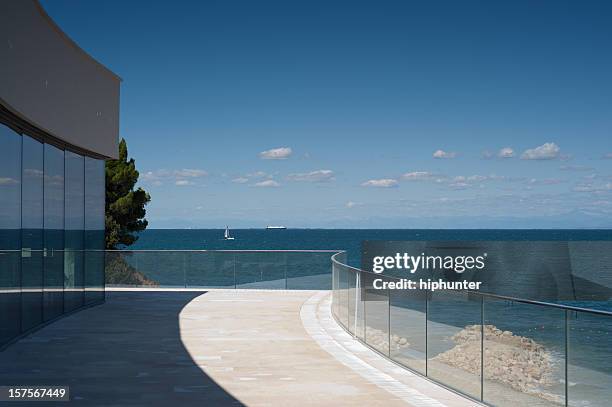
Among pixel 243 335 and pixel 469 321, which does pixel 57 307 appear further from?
pixel 469 321

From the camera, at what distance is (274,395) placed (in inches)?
395

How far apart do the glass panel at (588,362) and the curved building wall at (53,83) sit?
883 centimetres

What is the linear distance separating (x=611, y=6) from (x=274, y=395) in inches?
4273

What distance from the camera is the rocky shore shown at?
27.9 ft

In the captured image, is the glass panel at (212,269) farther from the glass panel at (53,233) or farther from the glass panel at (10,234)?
the glass panel at (10,234)

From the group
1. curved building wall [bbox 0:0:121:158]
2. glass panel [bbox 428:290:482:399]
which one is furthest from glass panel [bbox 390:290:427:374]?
curved building wall [bbox 0:0:121:158]

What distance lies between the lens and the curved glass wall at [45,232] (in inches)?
554

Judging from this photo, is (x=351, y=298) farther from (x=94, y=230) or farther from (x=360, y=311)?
(x=94, y=230)

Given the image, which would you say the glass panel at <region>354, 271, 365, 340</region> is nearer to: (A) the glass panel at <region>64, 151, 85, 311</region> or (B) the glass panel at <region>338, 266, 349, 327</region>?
(B) the glass panel at <region>338, 266, 349, 327</region>

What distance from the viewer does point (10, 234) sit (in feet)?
46.0

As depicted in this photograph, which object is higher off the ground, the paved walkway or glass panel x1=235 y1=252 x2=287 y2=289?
glass panel x1=235 y1=252 x2=287 y2=289

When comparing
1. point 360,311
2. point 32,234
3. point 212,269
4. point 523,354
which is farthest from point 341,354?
point 212,269

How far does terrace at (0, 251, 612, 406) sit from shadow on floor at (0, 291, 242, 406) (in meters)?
0.02

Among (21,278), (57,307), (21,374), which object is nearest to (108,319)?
(57,307)
